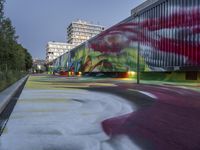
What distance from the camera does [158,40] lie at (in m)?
36.0

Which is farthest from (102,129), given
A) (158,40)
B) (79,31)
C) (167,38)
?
(79,31)

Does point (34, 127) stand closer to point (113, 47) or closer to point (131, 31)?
point (131, 31)

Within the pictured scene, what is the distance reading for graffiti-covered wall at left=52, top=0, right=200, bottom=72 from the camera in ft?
96.6

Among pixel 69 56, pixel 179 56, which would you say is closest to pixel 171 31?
pixel 179 56

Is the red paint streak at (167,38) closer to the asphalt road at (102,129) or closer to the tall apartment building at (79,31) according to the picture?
the asphalt road at (102,129)

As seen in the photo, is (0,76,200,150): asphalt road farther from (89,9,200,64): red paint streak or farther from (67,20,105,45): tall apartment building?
(67,20,105,45): tall apartment building

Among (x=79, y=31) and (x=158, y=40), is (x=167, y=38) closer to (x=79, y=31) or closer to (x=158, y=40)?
(x=158, y=40)

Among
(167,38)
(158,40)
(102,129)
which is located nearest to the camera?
(102,129)

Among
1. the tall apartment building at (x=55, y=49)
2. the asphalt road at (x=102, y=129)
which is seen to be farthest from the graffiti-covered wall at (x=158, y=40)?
the tall apartment building at (x=55, y=49)

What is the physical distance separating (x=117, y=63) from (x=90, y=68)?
60.1ft

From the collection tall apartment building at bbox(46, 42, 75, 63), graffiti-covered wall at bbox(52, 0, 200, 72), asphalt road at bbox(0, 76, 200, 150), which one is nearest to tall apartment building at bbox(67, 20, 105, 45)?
tall apartment building at bbox(46, 42, 75, 63)

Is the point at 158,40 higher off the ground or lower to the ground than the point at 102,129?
higher

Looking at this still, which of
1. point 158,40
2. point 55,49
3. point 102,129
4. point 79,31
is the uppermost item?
point 79,31

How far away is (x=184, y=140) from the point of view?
20.7ft
